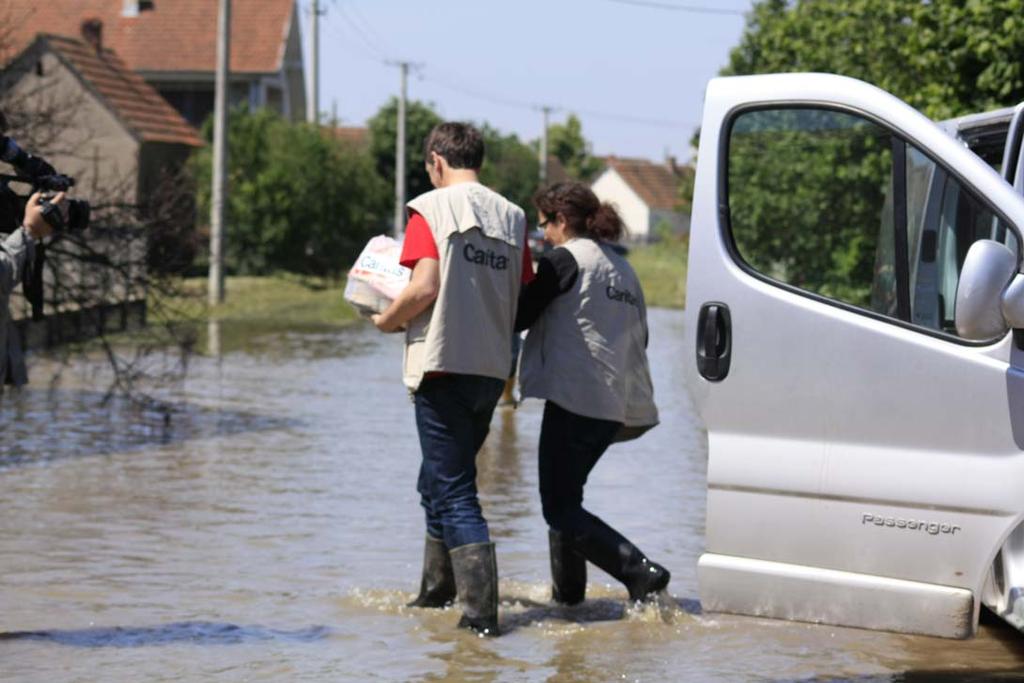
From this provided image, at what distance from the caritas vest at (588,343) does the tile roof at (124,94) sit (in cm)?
3677

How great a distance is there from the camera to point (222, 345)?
26.0 metres

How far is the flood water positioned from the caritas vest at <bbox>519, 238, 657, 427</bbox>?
91 centimetres

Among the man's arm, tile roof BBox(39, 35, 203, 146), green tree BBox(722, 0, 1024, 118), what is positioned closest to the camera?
the man's arm

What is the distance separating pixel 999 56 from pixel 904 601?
8.45m

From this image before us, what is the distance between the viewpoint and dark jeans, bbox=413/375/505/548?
760cm

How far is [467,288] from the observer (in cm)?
757

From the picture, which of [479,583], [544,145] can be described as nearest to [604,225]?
[479,583]

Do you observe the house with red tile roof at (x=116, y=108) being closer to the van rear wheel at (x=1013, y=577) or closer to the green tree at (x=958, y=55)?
the green tree at (x=958, y=55)

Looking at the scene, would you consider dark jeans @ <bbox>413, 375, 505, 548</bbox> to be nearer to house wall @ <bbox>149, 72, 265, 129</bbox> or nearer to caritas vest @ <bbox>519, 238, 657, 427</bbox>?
caritas vest @ <bbox>519, 238, 657, 427</bbox>

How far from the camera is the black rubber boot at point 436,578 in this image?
7.98 metres

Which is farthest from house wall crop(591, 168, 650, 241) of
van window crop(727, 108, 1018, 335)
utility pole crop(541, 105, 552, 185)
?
van window crop(727, 108, 1018, 335)

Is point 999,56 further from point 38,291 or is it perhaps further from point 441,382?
point 38,291

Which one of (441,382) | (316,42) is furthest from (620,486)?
(316,42)

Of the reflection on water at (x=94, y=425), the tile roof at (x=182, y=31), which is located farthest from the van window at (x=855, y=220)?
the tile roof at (x=182, y=31)
